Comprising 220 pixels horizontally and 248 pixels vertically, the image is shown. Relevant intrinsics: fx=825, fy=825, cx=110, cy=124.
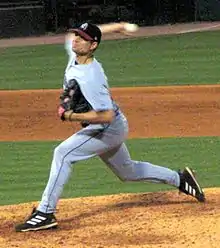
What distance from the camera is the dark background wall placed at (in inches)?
1035

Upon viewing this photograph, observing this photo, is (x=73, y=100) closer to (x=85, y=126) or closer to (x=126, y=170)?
(x=85, y=126)

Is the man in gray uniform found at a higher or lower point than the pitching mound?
higher

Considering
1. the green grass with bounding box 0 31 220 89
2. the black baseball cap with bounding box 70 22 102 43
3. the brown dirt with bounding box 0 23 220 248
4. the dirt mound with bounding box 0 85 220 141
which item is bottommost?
the green grass with bounding box 0 31 220 89

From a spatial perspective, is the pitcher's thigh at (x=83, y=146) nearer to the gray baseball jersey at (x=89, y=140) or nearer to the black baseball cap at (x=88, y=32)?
the gray baseball jersey at (x=89, y=140)

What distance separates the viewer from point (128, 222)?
21.1 ft

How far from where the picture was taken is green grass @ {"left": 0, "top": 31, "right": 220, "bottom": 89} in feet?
52.5

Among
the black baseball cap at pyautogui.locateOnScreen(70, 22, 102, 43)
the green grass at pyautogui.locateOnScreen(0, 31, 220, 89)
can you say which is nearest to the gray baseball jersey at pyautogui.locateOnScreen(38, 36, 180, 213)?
the black baseball cap at pyautogui.locateOnScreen(70, 22, 102, 43)

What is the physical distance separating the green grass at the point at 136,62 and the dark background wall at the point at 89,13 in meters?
4.22

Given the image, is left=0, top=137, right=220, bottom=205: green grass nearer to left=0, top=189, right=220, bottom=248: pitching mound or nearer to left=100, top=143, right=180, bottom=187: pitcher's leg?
left=0, top=189, right=220, bottom=248: pitching mound

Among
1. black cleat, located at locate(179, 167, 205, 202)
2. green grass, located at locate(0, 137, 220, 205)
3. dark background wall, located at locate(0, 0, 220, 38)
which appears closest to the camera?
black cleat, located at locate(179, 167, 205, 202)

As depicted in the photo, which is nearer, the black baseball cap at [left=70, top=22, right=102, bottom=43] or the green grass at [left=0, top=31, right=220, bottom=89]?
the black baseball cap at [left=70, top=22, right=102, bottom=43]

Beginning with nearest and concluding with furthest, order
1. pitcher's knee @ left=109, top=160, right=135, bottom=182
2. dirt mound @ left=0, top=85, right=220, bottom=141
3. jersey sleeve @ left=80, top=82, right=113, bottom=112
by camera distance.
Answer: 1. jersey sleeve @ left=80, top=82, right=113, bottom=112
2. pitcher's knee @ left=109, top=160, right=135, bottom=182
3. dirt mound @ left=0, top=85, right=220, bottom=141

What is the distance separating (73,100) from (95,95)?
189 mm

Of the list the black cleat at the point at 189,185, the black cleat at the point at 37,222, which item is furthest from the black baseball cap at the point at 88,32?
the black cleat at the point at 189,185
